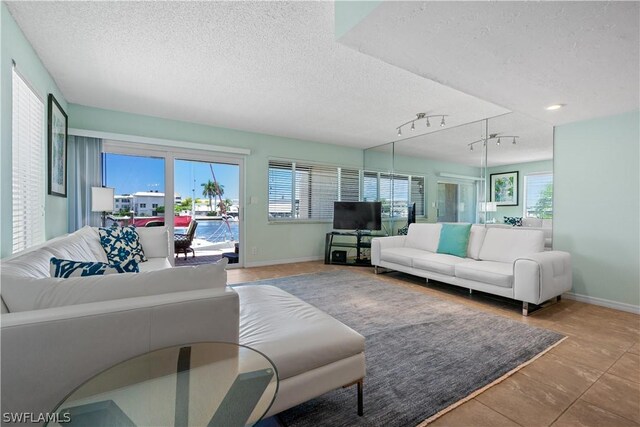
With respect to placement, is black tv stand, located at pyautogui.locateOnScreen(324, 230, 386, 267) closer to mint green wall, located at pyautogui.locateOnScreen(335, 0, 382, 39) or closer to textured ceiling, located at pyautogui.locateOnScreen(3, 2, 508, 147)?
textured ceiling, located at pyautogui.locateOnScreen(3, 2, 508, 147)

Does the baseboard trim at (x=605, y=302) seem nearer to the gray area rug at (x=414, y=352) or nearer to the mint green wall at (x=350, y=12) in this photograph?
the gray area rug at (x=414, y=352)

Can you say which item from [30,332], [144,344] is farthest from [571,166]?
[30,332]

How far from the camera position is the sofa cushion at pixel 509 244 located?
3.32m

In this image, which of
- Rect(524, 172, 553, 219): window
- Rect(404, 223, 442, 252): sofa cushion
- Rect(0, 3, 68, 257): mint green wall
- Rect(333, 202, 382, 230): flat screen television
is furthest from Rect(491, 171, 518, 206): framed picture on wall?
Rect(0, 3, 68, 257): mint green wall

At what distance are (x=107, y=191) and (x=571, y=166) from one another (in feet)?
18.8

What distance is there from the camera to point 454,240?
158 inches

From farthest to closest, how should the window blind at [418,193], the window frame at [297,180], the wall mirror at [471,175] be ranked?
the window blind at [418,193] → the window frame at [297,180] → the wall mirror at [471,175]

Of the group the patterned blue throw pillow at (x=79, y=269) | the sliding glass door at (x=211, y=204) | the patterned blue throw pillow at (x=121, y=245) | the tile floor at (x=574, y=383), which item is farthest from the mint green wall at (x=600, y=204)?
the patterned blue throw pillow at (x=121, y=245)

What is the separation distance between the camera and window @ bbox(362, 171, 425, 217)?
5570mm

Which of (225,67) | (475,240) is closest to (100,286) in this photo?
(225,67)

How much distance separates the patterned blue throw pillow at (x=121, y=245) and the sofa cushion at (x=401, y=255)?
3.34m

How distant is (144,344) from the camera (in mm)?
1052

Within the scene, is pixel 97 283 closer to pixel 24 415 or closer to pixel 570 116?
pixel 24 415

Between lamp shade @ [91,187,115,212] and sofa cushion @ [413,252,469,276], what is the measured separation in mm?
4146
